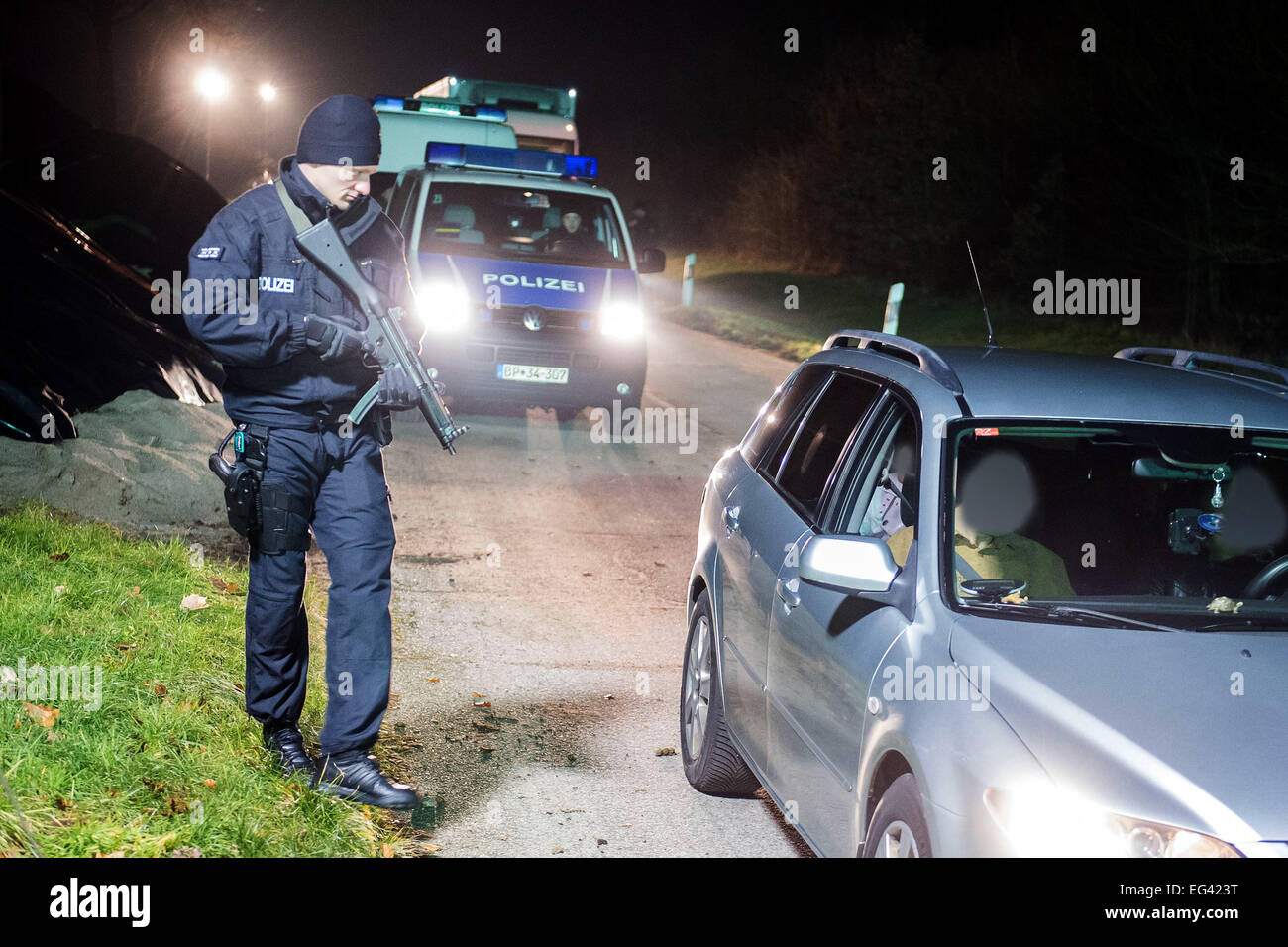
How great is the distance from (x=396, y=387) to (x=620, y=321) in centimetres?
781

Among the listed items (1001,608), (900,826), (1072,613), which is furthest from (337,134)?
(900,826)

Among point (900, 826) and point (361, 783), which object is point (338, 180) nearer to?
point (361, 783)

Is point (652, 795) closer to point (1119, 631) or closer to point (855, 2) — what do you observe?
point (1119, 631)

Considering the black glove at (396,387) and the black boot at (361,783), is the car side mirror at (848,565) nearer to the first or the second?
the black glove at (396,387)

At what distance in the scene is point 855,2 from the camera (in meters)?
45.9

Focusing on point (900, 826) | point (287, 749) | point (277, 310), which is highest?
point (277, 310)

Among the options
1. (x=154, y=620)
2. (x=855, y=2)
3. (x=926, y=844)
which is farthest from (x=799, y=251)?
(x=926, y=844)

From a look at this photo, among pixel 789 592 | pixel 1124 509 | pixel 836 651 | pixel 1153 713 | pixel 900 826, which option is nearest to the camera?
pixel 1153 713

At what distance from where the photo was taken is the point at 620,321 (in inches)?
487

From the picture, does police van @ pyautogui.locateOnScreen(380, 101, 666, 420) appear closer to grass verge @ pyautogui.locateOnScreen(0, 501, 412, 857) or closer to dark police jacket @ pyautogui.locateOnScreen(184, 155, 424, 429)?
grass verge @ pyautogui.locateOnScreen(0, 501, 412, 857)

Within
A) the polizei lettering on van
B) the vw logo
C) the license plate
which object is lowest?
the license plate

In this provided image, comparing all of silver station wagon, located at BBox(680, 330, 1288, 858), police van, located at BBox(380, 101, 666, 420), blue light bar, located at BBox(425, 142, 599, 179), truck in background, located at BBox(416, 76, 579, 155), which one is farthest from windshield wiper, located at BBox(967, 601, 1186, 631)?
truck in background, located at BBox(416, 76, 579, 155)

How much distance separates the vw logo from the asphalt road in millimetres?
1061

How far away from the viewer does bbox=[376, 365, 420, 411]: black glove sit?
4.64 meters
